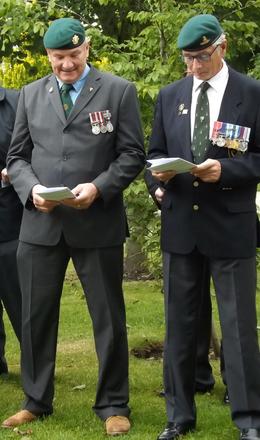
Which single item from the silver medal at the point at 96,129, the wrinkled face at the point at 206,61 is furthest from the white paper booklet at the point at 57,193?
the wrinkled face at the point at 206,61

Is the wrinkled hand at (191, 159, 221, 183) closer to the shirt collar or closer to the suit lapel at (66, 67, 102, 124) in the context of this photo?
the shirt collar

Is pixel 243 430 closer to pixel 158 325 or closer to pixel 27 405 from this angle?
pixel 27 405

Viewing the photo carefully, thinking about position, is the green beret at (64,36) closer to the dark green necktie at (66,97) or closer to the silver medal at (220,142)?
the dark green necktie at (66,97)

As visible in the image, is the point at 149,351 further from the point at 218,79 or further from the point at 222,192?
the point at 218,79

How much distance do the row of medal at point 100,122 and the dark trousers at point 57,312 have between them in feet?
2.33

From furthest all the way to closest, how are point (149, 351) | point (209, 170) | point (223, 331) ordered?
point (149, 351) → point (223, 331) → point (209, 170)

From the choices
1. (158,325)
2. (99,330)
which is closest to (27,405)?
(99,330)

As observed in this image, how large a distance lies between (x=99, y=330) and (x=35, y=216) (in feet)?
2.59

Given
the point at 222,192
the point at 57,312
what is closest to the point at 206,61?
the point at 222,192

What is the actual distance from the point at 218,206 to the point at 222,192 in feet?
0.27

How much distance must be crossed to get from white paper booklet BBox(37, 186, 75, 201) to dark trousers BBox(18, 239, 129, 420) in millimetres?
485

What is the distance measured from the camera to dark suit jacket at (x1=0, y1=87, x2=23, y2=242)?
6.72 metres

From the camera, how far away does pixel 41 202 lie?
5.61 meters

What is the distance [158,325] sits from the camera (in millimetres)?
9789
